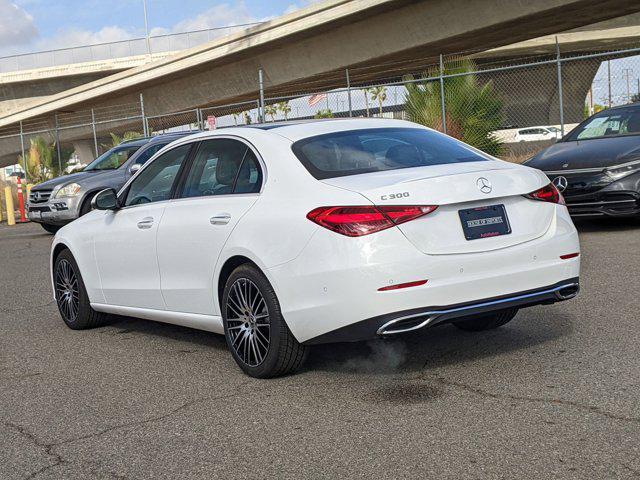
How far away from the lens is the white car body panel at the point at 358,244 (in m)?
5.00

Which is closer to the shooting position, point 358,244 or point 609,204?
point 358,244

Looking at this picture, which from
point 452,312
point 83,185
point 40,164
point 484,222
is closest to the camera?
point 452,312

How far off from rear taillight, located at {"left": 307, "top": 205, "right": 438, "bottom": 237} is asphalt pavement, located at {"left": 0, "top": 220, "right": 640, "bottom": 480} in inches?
36.9

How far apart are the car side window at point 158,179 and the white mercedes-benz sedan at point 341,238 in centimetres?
5

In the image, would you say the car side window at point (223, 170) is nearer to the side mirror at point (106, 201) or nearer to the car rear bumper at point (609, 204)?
the side mirror at point (106, 201)

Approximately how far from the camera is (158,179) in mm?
6992

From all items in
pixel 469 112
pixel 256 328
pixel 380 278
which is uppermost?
pixel 469 112

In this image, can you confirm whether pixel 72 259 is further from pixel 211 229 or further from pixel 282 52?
pixel 282 52

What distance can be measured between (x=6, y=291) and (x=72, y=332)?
3094 millimetres

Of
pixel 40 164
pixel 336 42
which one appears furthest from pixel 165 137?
pixel 40 164

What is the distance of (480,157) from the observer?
600 cm

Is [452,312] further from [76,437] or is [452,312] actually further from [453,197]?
[76,437]

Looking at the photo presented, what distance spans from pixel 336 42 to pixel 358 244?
101ft

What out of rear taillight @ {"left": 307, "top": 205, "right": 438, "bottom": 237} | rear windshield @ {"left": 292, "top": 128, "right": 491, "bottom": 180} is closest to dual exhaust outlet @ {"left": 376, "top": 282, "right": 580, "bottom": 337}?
rear taillight @ {"left": 307, "top": 205, "right": 438, "bottom": 237}
